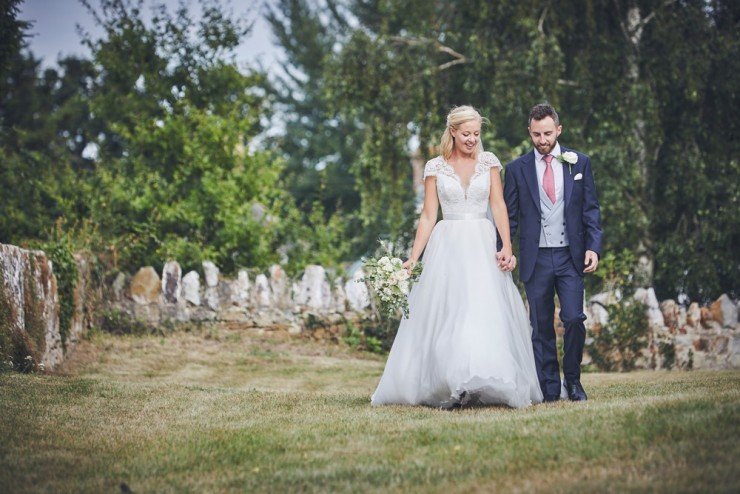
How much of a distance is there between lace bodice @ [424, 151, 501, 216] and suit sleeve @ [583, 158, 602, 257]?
2.19 feet

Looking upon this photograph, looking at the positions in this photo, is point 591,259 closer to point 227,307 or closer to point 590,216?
point 590,216

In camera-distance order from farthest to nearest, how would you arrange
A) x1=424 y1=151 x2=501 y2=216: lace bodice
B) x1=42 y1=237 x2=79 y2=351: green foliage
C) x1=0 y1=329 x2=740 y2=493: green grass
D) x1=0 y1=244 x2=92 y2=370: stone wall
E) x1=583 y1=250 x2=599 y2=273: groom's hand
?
1. x1=42 y1=237 x2=79 y2=351: green foliage
2. x1=0 y1=244 x2=92 y2=370: stone wall
3. x1=424 y1=151 x2=501 y2=216: lace bodice
4. x1=583 y1=250 x2=599 y2=273: groom's hand
5. x1=0 y1=329 x2=740 y2=493: green grass

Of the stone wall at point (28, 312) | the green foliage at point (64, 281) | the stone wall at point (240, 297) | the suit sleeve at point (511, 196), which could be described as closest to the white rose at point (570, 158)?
the suit sleeve at point (511, 196)

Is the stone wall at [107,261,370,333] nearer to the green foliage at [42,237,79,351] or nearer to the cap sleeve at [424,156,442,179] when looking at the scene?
the green foliage at [42,237,79,351]

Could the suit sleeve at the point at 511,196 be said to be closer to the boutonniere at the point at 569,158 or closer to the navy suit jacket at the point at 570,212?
the navy suit jacket at the point at 570,212

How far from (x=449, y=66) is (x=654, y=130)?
4.25 meters

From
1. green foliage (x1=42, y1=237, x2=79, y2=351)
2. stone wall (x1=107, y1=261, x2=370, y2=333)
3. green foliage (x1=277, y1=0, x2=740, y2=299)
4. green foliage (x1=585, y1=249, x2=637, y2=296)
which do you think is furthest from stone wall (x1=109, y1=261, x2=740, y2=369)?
green foliage (x1=42, y1=237, x2=79, y2=351)

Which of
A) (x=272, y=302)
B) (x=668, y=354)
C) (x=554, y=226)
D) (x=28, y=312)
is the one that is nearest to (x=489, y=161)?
(x=554, y=226)

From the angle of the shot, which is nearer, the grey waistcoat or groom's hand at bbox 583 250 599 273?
groom's hand at bbox 583 250 599 273

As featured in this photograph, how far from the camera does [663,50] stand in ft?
46.6

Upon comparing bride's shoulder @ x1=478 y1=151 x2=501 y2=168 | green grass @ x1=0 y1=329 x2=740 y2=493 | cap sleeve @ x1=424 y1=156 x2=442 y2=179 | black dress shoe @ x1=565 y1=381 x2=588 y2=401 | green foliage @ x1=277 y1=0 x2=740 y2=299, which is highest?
green foliage @ x1=277 y1=0 x2=740 y2=299

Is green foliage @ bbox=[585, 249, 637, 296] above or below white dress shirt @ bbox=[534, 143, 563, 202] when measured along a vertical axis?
below

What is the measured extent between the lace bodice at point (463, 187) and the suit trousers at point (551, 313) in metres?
0.61

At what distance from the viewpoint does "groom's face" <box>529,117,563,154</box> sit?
268 inches
